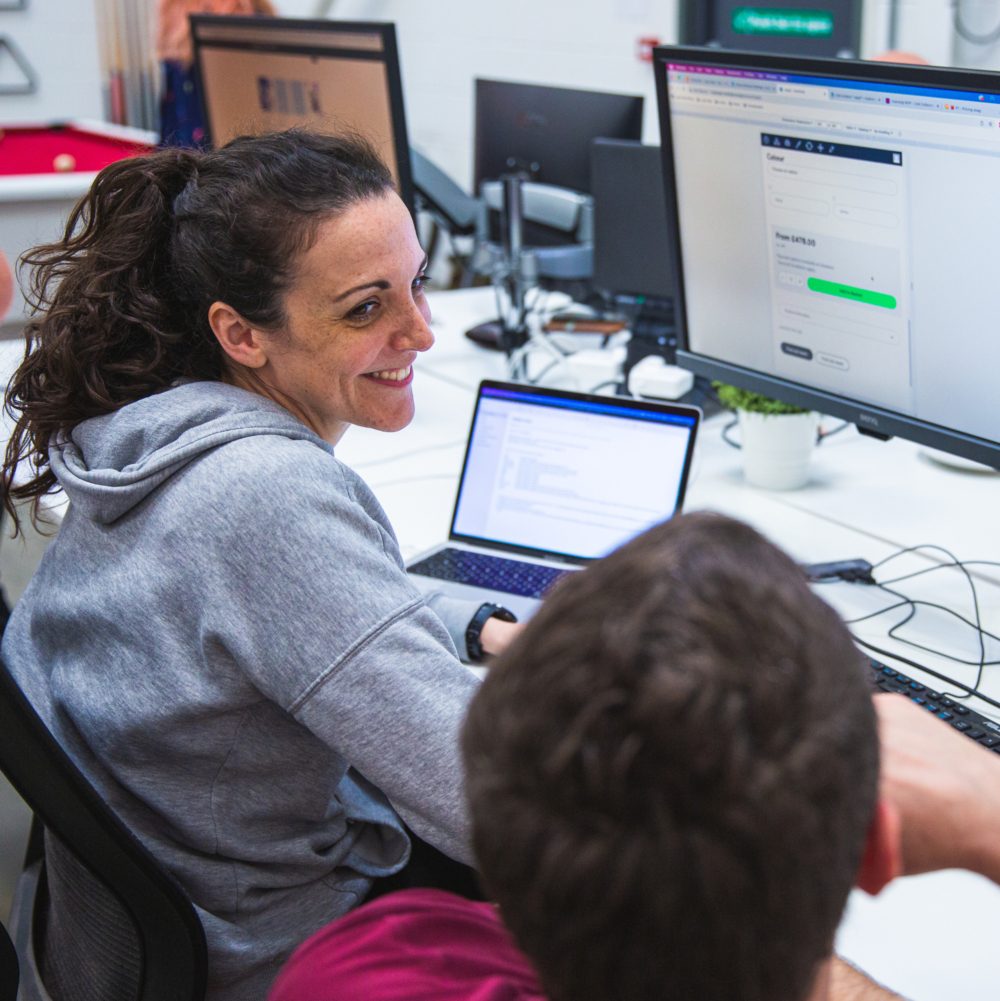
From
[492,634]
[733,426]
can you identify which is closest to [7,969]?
[492,634]

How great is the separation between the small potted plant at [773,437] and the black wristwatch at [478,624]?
0.56 meters

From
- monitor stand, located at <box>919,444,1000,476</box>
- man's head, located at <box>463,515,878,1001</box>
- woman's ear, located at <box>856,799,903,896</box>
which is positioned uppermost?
man's head, located at <box>463,515,878,1001</box>

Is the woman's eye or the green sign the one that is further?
the green sign

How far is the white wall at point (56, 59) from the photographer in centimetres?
583

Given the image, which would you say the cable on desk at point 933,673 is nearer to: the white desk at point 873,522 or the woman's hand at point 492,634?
the white desk at point 873,522

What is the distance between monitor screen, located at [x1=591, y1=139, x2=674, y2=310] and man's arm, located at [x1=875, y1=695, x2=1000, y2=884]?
59.4 inches

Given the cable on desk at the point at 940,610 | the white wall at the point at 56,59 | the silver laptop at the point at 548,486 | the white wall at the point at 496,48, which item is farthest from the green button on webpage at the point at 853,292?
the white wall at the point at 56,59

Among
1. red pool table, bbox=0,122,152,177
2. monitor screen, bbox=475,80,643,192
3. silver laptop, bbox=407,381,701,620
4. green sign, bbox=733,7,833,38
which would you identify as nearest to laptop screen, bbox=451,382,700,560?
silver laptop, bbox=407,381,701,620

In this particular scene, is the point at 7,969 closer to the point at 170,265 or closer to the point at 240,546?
the point at 240,546

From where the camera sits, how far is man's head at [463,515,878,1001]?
0.43 metres

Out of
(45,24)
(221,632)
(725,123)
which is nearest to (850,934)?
(221,632)

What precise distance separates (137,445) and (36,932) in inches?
19.3

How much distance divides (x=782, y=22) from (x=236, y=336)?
3097mm

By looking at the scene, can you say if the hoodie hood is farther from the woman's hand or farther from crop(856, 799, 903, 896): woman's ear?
crop(856, 799, 903, 896): woman's ear
